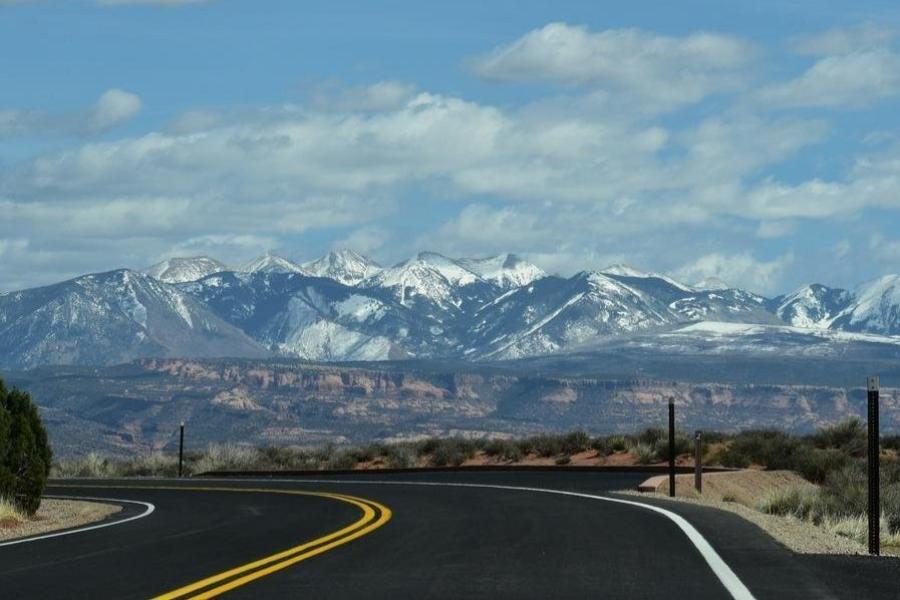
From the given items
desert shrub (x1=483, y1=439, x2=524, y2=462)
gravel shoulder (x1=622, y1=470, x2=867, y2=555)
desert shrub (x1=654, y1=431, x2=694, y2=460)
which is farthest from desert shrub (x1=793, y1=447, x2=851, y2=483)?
desert shrub (x1=483, y1=439, x2=524, y2=462)

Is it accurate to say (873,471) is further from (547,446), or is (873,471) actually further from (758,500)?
(547,446)

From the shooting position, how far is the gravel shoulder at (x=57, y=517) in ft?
79.7

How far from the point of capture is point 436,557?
16.6 m

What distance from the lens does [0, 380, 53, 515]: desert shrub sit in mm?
28281

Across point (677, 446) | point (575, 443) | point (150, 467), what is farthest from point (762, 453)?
point (150, 467)

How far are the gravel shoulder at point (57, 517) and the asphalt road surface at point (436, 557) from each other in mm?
915

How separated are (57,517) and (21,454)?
1.24 m

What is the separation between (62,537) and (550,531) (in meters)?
6.18

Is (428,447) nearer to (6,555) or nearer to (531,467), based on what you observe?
(531,467)

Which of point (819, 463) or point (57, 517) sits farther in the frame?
point (819, 463)

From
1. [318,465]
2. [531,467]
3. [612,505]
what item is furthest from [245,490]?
[318,465]

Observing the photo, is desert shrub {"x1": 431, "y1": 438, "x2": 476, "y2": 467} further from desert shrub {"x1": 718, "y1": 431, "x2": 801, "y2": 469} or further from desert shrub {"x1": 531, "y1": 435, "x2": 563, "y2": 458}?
desert shrub {"x1": 718, "y1": 431, "x2": 801, "y2": 469}

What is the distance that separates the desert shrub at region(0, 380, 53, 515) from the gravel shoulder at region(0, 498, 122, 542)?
42 cm

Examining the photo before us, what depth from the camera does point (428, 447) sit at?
170 feet
